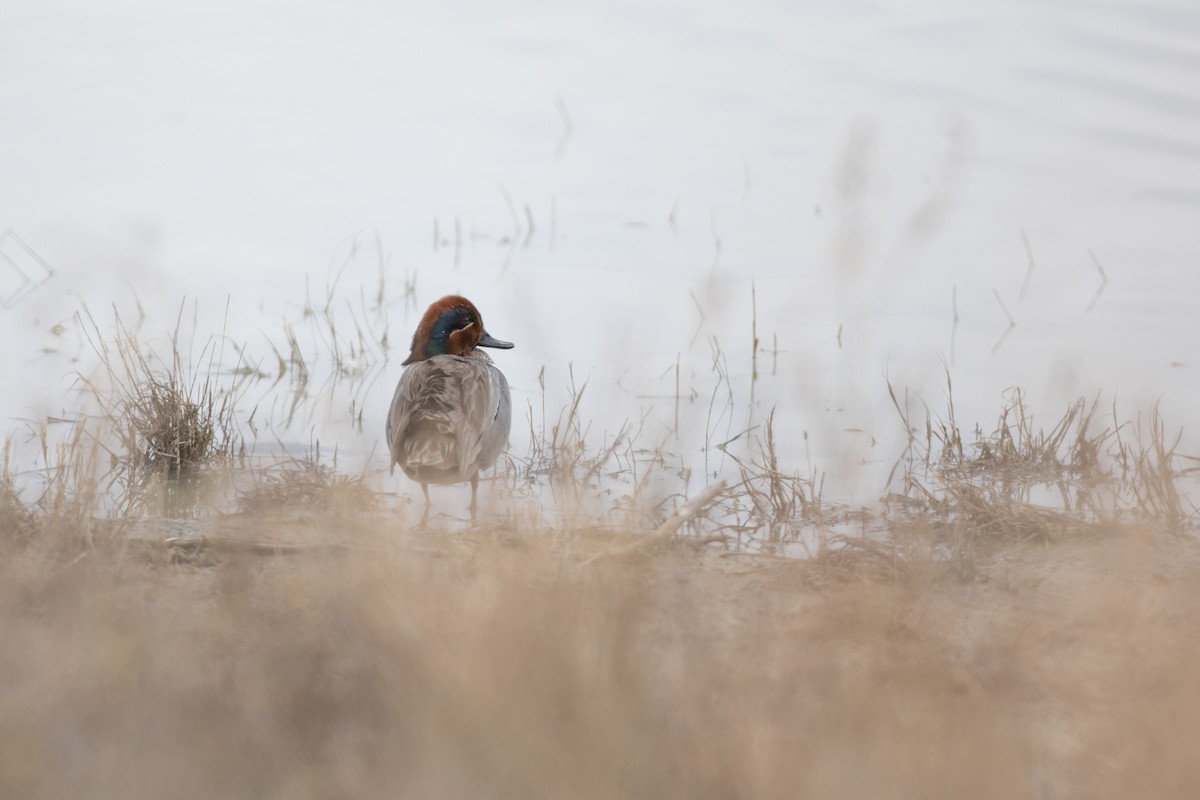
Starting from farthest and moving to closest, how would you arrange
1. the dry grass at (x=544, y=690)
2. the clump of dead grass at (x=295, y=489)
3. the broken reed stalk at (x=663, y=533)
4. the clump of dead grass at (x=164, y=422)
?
1. the clump of dead grass at (x=164, y=422)
2. the clump of dead grass at (x=295, y=489)
3. the broken reed stalk at (x=663, y=533)
4. the dry grass at (x=544, y=690)

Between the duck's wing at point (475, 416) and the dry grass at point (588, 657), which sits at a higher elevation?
the duck's wing at point (475, 416)

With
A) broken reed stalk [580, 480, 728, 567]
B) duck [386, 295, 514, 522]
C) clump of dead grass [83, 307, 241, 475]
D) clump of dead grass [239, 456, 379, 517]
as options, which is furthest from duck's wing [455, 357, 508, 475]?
broken reed stalk [580, 480, 728, 567]

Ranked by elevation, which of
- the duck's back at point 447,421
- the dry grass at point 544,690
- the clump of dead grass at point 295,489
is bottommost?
the dry grass at point 544,690

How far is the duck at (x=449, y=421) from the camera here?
6098mm

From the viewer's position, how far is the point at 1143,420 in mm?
6031

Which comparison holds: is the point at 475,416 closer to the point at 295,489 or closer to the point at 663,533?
the point at 295,489

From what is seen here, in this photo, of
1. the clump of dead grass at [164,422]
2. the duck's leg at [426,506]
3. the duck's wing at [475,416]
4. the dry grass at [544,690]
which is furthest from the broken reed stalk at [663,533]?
the clump of dead grass at [164,422]

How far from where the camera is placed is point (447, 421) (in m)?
6.19

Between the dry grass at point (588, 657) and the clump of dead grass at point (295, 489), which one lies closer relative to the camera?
the dry grass at point (588, 657)

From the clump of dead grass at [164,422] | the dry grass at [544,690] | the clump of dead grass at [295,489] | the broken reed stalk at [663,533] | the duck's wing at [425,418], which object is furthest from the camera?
the clump of dead grass at [164,422]

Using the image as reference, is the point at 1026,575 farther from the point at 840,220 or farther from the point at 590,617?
the point at 590,617

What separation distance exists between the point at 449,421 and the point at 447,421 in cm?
1

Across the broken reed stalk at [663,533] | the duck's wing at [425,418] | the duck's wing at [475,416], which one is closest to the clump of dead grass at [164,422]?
the duck's wing at [425,418]

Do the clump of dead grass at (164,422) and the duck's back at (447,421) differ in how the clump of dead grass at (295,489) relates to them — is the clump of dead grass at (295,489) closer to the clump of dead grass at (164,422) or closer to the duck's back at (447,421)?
the duck's back at (447,421)
